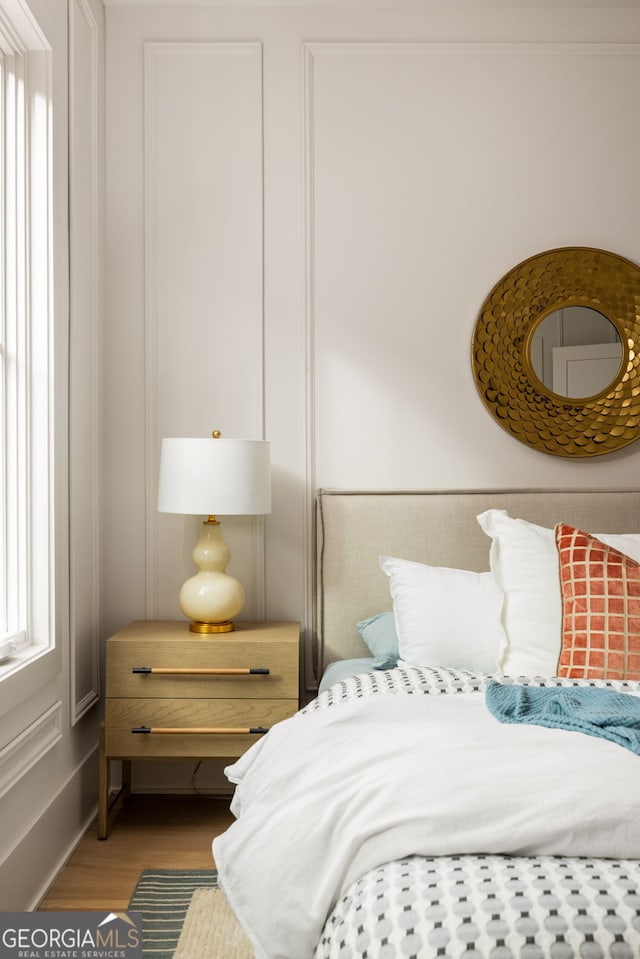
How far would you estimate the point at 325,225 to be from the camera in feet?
9.70

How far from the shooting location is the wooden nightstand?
8.25 feet

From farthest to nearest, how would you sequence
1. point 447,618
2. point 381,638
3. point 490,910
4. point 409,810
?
point 381,638
point 447,618
point 409,810
point 490,910

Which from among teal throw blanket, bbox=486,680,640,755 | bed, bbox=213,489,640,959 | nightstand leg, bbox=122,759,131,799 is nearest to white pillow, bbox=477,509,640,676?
bed, bbox=213,489,640,959

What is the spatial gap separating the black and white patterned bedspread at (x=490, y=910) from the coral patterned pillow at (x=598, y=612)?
92 cm

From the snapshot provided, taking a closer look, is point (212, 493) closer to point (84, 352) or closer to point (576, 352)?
point (84, 352)

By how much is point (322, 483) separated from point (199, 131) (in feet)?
4.49

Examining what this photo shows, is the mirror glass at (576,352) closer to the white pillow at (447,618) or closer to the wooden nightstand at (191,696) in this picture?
the white pillow at (447,618)

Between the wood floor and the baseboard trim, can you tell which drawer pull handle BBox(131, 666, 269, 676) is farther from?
the wood floor

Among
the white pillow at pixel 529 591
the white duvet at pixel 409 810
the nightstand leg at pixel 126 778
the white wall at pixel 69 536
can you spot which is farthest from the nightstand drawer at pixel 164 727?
the white duvet at pixel 409 810

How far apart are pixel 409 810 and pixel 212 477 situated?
1457 millimetres

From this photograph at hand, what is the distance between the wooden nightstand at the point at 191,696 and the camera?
252 centimetres

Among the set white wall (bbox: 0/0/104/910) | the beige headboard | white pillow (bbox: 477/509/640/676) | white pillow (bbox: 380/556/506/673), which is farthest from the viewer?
the beige headboard

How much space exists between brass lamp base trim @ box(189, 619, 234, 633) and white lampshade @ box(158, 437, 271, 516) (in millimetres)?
389

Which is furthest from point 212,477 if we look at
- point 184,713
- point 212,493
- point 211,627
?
point 184,713
